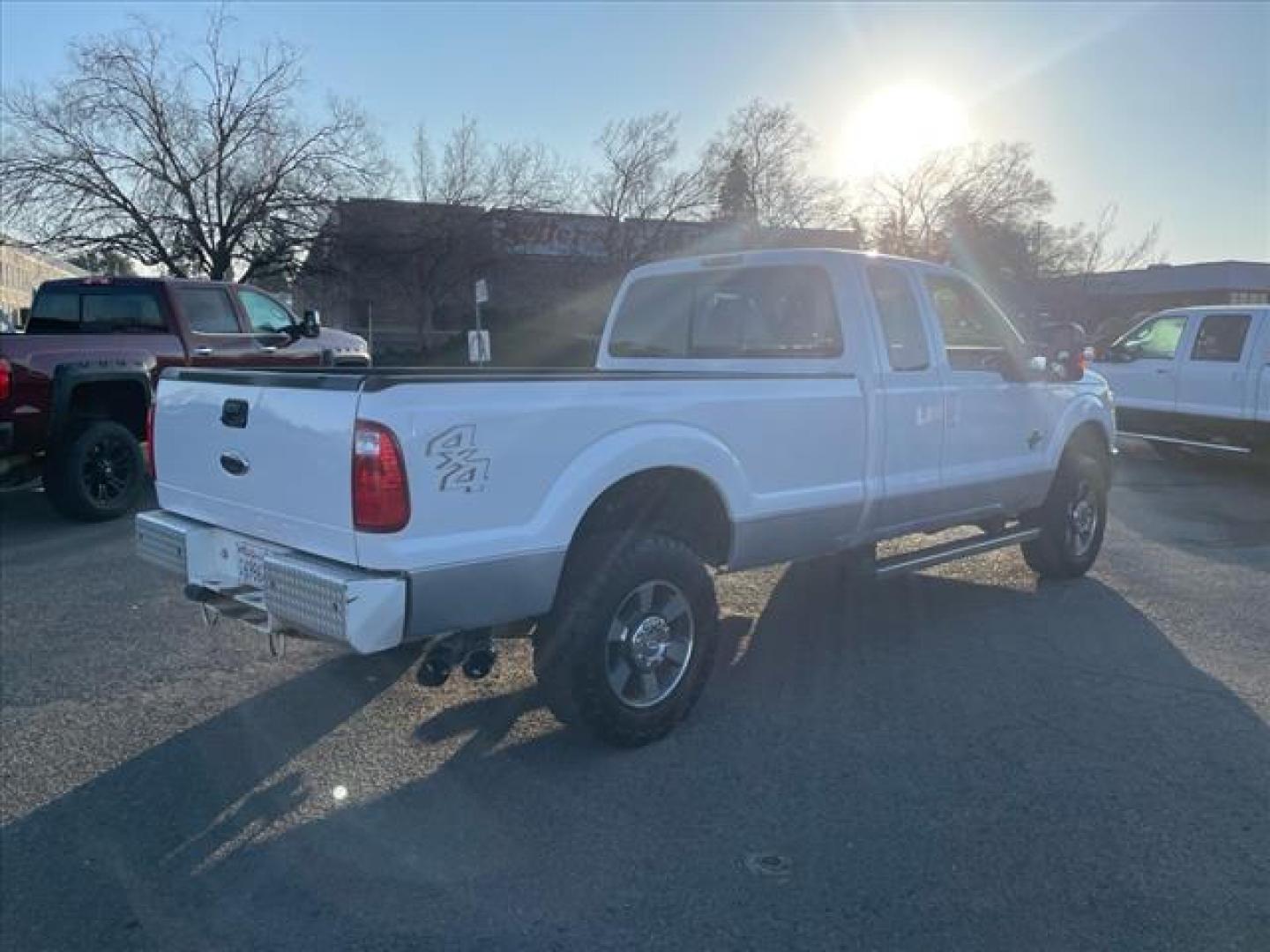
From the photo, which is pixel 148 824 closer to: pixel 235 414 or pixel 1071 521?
pixel 235 414

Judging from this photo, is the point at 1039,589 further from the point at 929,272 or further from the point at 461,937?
the point at 461,937

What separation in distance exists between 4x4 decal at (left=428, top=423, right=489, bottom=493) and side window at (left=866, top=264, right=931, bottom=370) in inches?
101

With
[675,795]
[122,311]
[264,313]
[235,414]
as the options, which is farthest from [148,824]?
[264,313]

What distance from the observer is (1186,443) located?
11.7 m

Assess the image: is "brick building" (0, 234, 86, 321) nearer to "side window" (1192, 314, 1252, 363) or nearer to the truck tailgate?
"side window" (1192, 314, 1252, 363)

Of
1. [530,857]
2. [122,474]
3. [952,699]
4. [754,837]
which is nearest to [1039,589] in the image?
[952,699]

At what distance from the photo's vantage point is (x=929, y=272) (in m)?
5.68

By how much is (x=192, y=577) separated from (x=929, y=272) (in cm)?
403

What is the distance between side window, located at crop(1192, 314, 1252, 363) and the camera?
1124 centimetres

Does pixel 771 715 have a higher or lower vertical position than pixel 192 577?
lower

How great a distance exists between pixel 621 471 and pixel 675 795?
1.20 metres

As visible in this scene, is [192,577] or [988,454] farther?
[988,454]

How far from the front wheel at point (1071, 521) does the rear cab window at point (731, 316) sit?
2349 mm

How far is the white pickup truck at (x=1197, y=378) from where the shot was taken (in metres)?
11.0
